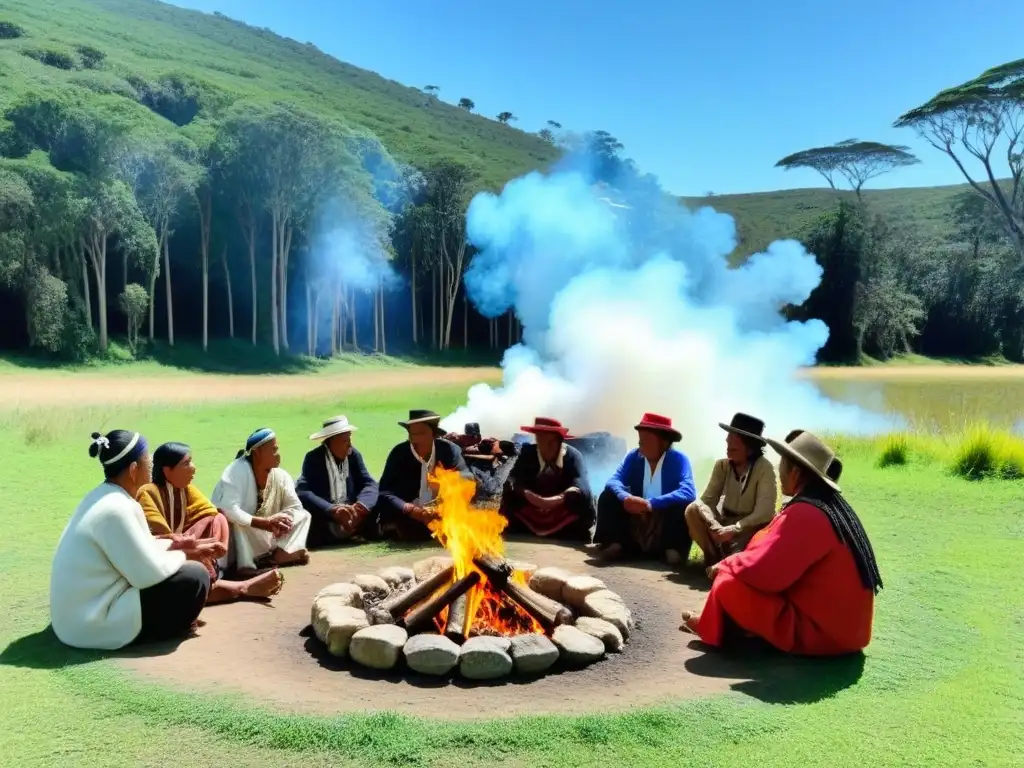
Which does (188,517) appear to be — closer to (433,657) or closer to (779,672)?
(433,657)

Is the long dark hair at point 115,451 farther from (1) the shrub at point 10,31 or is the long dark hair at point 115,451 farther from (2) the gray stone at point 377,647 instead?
(1) the shrub at point 10,31

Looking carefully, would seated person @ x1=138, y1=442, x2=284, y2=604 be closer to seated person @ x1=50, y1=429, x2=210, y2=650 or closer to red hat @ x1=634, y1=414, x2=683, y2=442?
seated person @ x1=50, y1=429, x2=210, y2=650

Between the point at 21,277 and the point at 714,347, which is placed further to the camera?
the point at 21,277

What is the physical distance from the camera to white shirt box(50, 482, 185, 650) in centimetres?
483

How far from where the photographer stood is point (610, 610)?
18.3 feet

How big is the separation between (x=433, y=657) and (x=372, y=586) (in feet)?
5.11

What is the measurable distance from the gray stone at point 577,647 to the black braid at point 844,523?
60.9 inches

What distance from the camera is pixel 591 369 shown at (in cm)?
1590

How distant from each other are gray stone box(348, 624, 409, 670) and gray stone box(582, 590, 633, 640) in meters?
1.43

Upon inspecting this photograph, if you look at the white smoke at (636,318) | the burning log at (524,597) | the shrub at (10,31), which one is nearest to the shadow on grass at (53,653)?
the burning log at (524,597)

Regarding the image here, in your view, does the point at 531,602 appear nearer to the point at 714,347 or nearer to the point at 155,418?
the point at 714,347

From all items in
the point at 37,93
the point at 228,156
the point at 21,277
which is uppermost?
the point at 37,93

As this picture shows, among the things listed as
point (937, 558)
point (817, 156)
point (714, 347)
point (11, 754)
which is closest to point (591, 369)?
point (714, 347)

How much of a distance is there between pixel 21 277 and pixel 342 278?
15.3m
